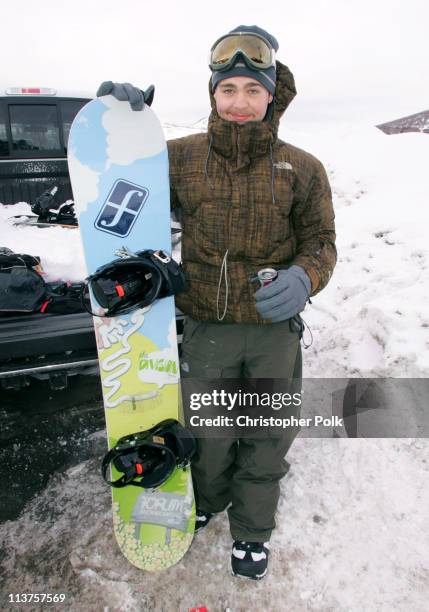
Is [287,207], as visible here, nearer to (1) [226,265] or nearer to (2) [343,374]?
(1) [226,265]

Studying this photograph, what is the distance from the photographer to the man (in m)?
1.74

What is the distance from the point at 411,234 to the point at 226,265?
11.6 feet

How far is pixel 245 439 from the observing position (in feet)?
6.83

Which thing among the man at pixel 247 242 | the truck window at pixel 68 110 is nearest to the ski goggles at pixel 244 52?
the man at pixel 247 242

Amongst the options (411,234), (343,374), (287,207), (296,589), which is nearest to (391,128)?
(411,234)

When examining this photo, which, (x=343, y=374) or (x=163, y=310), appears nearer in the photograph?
(x=163, y=310)

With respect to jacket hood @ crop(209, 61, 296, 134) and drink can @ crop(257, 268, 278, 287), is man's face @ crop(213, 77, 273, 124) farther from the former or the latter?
drink can @ crop(257, 268, 278, 287)

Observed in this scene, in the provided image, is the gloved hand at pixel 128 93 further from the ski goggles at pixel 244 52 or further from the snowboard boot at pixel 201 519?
the snowboard boot at pixel 201 519

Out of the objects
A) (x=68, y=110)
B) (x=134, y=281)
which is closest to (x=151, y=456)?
(x=134, y=281)

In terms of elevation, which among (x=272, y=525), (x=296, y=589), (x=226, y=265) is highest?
(x=226, y=265)

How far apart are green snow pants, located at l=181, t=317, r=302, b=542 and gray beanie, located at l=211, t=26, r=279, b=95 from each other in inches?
42.8

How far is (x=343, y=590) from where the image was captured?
186 centimetres

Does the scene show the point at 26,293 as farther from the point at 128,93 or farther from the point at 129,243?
the point at 128,93

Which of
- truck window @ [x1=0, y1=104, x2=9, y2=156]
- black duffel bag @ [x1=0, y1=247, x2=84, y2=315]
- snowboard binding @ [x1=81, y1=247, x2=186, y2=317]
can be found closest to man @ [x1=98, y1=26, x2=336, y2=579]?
snowboard binding @ [x1=81, y1=247, x2=186, y2=317]
